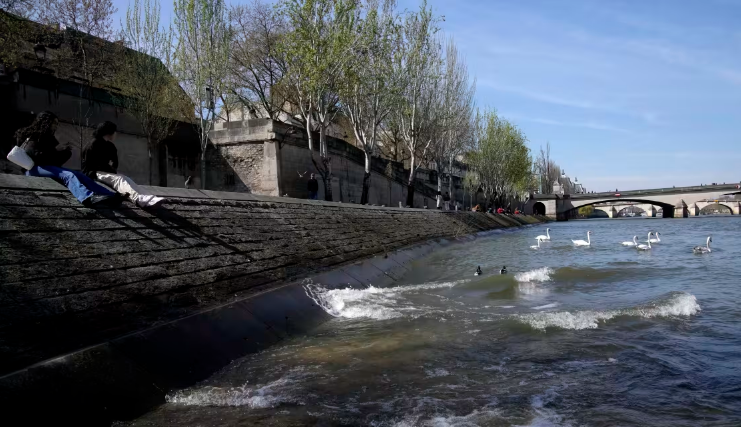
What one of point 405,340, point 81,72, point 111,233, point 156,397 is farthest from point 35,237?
point 81,72

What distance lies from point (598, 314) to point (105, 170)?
842 cm

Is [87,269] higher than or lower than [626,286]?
higher

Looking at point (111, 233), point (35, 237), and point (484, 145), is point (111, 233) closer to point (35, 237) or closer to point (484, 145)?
point (35, 237)

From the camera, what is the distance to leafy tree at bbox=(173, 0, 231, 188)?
975 inches

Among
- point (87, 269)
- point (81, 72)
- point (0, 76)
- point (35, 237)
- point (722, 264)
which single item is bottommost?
point (722, 264)

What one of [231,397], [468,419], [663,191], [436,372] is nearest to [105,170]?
[231,397]

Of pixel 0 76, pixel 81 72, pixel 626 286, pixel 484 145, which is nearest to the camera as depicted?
pixel 626 286

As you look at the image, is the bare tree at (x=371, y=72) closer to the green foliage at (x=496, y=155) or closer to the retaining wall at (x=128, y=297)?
the retaining wall at (x=128, y=297)

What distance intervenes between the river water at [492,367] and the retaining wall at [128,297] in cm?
38

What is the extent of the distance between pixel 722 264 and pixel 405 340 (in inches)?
587

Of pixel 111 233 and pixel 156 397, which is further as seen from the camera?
pixel 111 233

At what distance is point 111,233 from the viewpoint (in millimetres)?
6555

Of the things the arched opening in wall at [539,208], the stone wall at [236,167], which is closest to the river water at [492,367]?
the stone wall at [236,167]

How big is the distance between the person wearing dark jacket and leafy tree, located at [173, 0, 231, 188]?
18.5m
